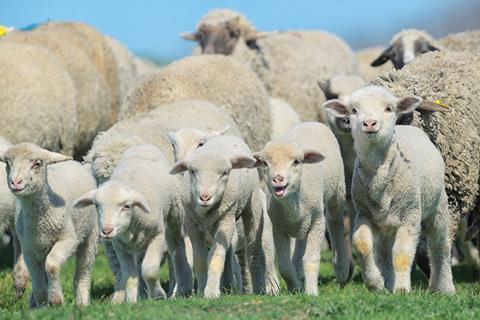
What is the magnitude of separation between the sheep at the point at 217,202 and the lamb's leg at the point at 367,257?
0.90 metres

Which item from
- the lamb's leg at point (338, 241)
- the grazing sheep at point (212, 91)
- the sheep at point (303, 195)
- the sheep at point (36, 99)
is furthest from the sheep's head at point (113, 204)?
the sheep at point (36, 99)

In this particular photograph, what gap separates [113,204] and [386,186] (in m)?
1.94

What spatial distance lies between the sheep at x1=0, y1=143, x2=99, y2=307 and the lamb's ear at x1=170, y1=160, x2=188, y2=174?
0.74 meters

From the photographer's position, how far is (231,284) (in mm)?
8820

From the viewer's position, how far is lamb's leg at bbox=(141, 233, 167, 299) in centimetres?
782

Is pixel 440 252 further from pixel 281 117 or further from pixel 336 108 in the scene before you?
pixel 281 117

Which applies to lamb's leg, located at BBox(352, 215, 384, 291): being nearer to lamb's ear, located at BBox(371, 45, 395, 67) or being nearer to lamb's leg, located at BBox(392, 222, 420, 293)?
lamb's leg, located at BBox(392, 222, 420, 293)

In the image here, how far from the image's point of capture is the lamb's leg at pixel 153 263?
7.82 m

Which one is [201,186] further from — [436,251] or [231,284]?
[436,251]

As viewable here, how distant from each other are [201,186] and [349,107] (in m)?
1.19

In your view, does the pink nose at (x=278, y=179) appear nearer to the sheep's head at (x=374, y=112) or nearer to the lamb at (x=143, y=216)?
the sheep's head at (x=374, y=112)

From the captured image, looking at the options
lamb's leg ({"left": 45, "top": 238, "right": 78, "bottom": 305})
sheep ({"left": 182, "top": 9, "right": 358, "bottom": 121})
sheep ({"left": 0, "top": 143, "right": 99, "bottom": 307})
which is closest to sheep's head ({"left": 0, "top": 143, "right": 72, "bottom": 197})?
sheep ({"left": 0, "top": 143, "right": 99, "bottom": 307})

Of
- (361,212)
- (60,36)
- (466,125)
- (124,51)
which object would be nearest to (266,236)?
(361,212)

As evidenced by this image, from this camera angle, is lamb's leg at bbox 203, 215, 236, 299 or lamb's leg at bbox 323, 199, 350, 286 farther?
lamb's leg at bbox 323, 199, 350, 286
